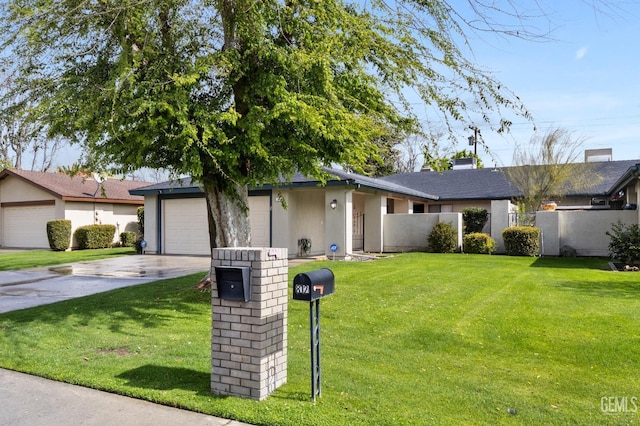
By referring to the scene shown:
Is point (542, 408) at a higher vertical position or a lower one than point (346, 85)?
lower

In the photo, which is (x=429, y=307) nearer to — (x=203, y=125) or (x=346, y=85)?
(x=346, y=85)

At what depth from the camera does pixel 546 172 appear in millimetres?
21938

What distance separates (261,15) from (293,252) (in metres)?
11.0

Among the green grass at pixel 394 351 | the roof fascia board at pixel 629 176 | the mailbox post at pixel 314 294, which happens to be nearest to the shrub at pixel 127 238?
the green grass at pixel 394 351

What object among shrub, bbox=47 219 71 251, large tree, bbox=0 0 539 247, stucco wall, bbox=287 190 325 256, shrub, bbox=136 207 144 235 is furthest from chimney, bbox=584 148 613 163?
shrub, bbox=47 219 71 251

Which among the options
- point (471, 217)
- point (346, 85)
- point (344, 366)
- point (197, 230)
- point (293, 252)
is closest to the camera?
point (344, 366)

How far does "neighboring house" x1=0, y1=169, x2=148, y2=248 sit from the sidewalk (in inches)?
810

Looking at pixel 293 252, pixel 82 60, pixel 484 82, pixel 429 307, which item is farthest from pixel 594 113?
pixel 293 252

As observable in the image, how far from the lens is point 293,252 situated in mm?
17562

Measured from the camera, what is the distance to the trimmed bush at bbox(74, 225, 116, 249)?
2289cm

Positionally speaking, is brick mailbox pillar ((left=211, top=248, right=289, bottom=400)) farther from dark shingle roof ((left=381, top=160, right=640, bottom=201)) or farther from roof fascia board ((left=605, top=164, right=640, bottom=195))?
dark shingle roof ((left=381, top=160, right=640, bottom=201))

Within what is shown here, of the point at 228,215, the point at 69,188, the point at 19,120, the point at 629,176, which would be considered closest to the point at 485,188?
the point at 629,176

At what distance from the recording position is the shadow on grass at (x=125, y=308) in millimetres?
7281

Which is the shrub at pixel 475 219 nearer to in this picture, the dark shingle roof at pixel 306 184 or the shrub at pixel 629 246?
the dark shingle roof at pixel 306 184
